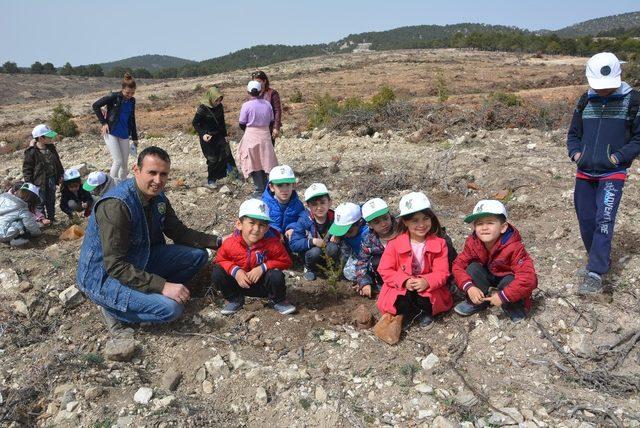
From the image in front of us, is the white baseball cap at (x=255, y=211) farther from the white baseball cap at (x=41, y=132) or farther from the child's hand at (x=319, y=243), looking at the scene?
the white baseball cap at (x=41, y=132)

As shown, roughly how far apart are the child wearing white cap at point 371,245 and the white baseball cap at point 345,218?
0.37 ft

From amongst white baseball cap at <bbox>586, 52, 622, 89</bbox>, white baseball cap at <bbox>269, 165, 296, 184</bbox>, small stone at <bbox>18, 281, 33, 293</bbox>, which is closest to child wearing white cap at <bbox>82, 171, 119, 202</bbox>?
small stone at <bbox>18, 281, 33, 293</bbox>

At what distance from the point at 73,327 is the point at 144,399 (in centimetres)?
127

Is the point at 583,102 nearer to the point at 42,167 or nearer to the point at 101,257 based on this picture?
the point at 101,257

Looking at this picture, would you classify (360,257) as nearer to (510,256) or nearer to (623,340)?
(510,256)

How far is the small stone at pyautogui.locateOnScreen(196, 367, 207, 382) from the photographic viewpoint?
3149 mm

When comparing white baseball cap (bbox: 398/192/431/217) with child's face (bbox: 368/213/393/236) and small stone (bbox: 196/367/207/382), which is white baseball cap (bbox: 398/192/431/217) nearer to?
child's face (bbox: 368/213/393/236)

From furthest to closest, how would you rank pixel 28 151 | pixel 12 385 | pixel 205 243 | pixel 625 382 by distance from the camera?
1. pixel 28 151
2. pixel 205 243
3. pixel 12 385
4. pixel 625 382

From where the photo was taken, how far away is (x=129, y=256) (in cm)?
346

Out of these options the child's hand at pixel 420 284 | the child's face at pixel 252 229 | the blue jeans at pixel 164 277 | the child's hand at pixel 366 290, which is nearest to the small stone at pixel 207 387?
the blue jeans at pixel 164 277

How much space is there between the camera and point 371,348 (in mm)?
3355

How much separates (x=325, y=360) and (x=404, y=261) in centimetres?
91

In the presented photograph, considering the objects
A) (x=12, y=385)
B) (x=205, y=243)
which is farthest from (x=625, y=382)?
(x=12, y=385)

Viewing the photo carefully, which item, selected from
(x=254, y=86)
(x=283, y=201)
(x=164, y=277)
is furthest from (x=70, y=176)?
(x=283, y=201)
